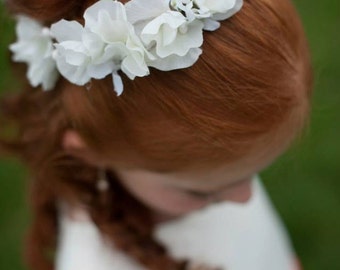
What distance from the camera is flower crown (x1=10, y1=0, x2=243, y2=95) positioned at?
1.02m

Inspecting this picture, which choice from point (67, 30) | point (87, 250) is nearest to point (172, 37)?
point (67, 30)

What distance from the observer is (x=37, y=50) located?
4.03 ft

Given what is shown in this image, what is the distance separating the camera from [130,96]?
1.13 metres

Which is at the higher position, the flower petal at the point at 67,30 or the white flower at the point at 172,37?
the white flower at the point at 172,37

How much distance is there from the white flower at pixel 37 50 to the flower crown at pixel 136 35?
105 mm

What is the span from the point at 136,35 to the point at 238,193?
440 millimetres

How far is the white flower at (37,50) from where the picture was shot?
1.20 metres

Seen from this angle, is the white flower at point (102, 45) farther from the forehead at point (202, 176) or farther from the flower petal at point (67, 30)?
the forehead at point (202, 176)

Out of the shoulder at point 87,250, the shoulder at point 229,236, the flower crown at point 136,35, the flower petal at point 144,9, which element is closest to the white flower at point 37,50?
the flower crown at point 136,35

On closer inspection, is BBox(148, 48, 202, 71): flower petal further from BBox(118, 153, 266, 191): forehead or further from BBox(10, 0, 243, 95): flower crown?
BBox(118, 153, 266, 191): forehead

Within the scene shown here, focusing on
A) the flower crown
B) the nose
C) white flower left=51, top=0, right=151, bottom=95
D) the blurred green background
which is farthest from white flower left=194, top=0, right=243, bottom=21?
the blurred green background

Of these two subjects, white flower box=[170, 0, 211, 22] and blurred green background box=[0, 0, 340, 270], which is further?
blurred green background box=[0, 0, 340, 270]

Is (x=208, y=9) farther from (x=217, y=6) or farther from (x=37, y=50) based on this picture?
(x=37, y=50)

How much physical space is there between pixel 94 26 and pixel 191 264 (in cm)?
67
